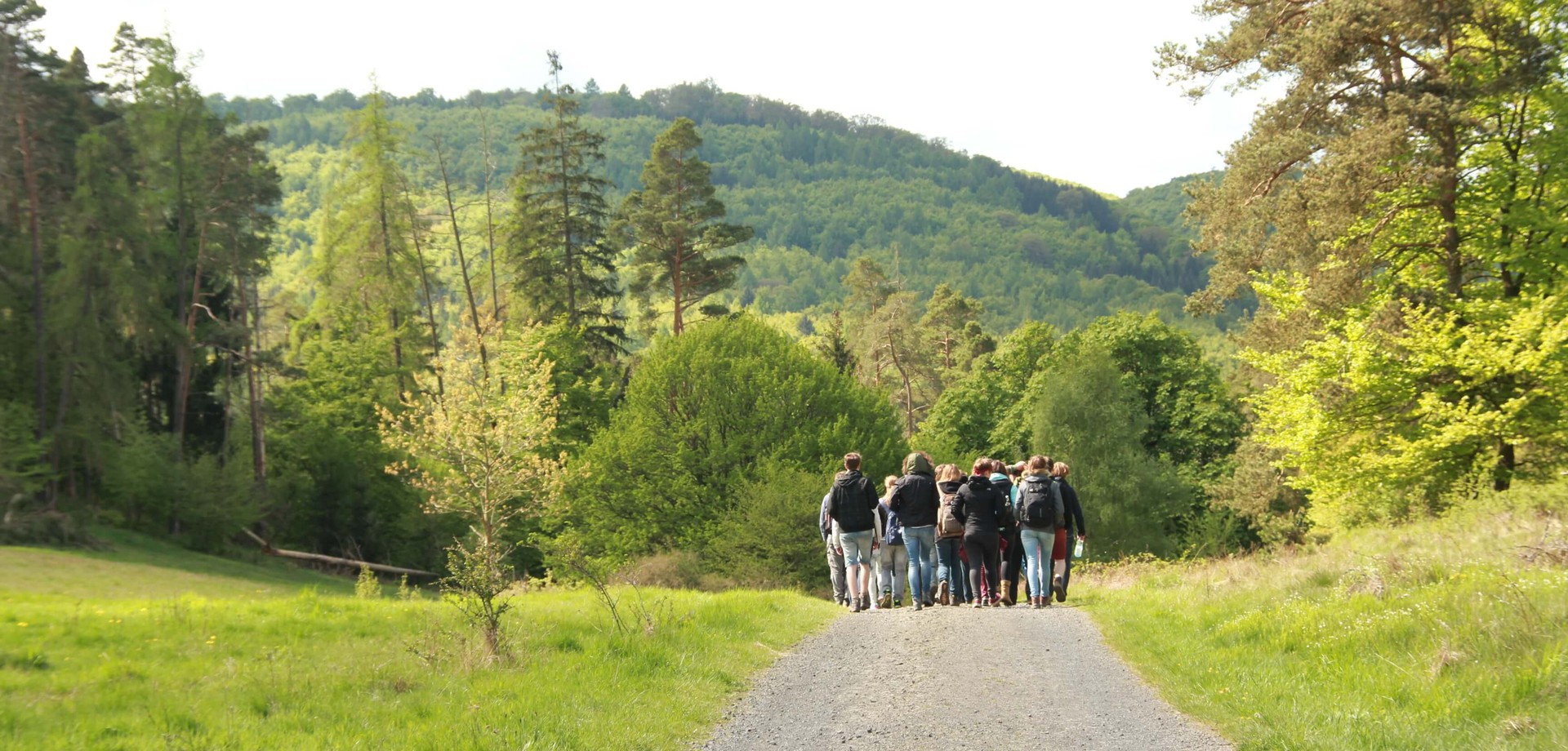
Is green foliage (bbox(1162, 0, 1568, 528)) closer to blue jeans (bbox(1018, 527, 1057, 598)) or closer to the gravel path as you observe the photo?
blue jeans (bbox(1018, 527, 1057, 598))

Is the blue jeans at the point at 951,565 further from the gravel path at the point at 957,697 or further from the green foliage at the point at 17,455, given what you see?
the green foliage at the point at 17,455

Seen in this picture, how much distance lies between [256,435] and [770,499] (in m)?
25.2

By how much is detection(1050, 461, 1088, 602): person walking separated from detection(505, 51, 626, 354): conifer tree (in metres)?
37.3

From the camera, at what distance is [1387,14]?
58.8 feet

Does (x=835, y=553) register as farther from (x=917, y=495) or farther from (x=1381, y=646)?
(x=1381, y=646)

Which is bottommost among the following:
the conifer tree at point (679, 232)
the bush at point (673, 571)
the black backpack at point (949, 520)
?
the bush at point (673, 571)

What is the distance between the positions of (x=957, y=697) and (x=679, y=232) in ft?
138

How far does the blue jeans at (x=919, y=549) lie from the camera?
50.7ft

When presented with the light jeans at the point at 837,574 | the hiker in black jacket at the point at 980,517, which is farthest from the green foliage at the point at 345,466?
the hiker in black jacket at the point at 980,517

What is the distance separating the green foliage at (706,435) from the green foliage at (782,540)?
3.73m

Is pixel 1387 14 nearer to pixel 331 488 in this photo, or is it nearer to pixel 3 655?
pixel 3 655

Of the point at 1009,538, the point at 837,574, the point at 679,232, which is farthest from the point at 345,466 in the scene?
the point at 1009,538

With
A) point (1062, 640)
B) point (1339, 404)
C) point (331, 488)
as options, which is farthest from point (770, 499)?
point (331, 488)

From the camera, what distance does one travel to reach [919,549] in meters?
15.5
